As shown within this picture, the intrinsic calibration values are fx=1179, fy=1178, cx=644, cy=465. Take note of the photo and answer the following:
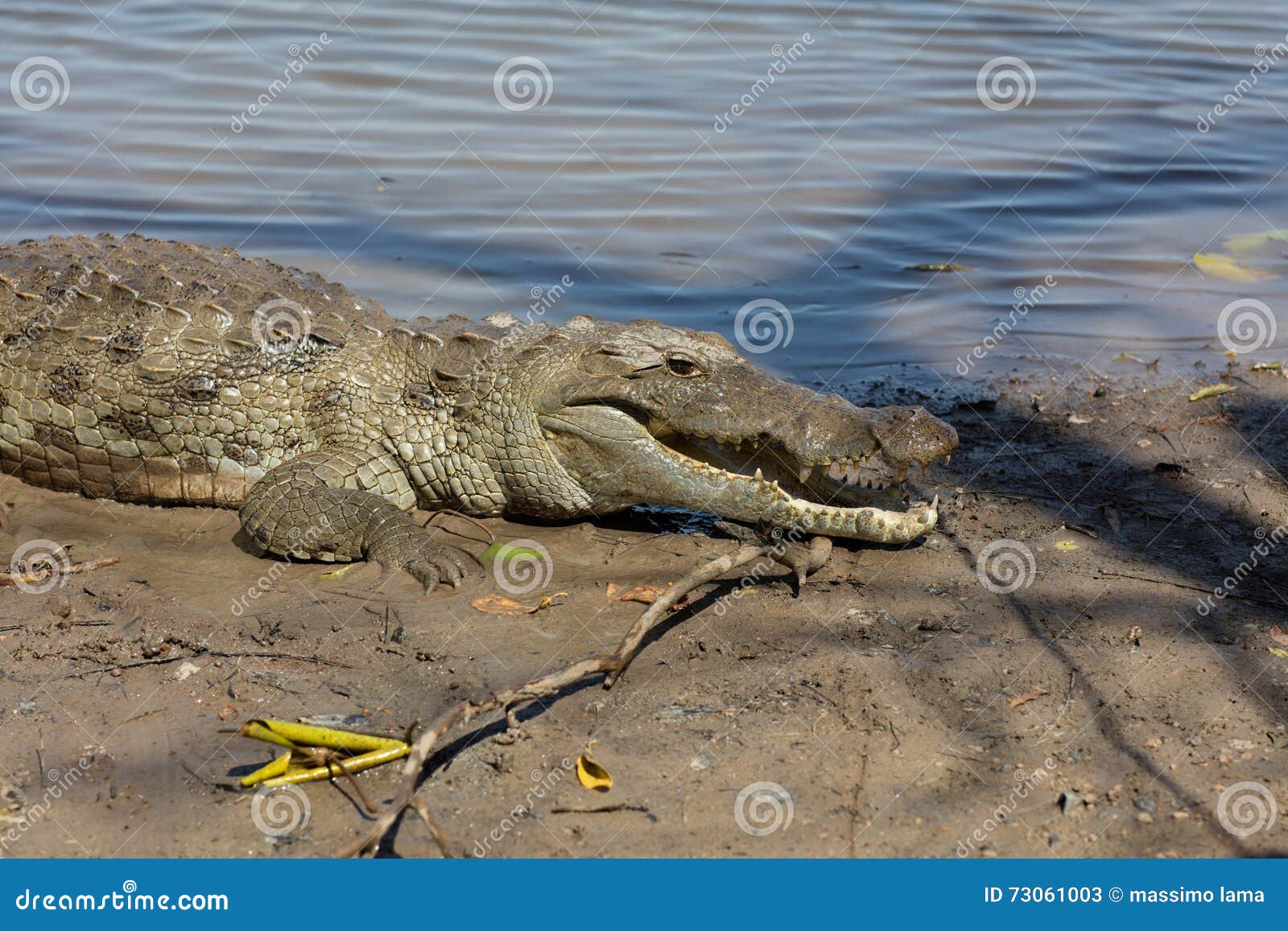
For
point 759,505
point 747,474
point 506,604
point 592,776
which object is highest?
point 747,474

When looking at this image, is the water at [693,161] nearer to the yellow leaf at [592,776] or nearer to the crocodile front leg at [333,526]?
the crocodile front leg at [333,526]

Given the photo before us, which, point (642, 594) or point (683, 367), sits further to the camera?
point (683, 367)

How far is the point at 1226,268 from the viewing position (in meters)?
8.38

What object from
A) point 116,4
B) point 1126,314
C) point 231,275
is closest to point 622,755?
point 231,275

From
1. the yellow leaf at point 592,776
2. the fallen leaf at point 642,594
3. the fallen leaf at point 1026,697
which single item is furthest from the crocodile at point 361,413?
the yellow leaf at point 592,776

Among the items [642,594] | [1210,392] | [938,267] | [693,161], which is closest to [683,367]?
[642,594]

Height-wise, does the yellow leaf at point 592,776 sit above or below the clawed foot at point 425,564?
below

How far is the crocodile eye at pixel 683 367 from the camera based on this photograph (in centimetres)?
493

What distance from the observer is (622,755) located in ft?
11.1

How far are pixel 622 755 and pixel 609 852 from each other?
0.39 meters

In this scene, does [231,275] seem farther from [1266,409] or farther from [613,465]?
[1266,409]

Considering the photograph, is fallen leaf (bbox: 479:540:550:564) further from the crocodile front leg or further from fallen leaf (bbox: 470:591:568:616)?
fallen leaf (bbox: 470:591:568:616)

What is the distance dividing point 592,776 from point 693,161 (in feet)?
25.6

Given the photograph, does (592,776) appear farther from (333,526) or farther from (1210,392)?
(1210,392)
